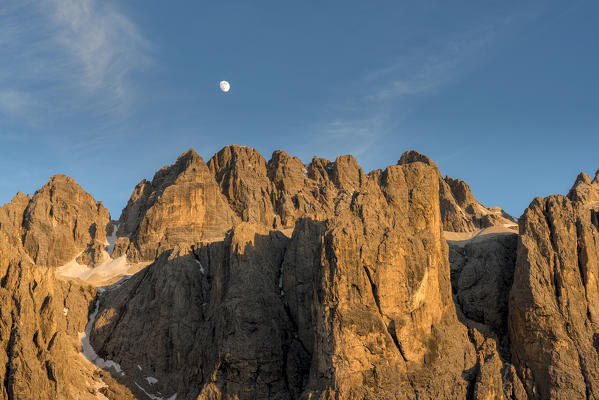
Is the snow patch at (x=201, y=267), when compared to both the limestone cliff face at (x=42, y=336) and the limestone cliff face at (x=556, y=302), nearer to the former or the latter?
the limestone cliff face at (x=42, y=336)

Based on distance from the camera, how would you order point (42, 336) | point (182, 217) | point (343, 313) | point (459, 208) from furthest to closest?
point (459, 208), point (182, 217), point (42, 336), point (343, 313)

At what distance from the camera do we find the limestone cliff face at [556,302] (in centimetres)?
6353

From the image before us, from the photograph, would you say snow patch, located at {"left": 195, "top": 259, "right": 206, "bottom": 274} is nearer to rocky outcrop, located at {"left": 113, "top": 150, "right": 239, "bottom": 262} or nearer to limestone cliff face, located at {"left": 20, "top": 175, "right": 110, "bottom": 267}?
rocky outcrop, located at {"left": 113, "top": 150, "right": 239, "bottom": 262}

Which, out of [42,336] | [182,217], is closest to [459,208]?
[182,217]

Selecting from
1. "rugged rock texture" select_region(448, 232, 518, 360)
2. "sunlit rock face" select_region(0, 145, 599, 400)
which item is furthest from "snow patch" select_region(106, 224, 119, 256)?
"rugged rock texture" select_region(448, 232, 518, 360)

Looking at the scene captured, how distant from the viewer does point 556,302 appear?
68.1m

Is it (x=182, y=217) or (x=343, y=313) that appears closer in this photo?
(x=343, y=313)

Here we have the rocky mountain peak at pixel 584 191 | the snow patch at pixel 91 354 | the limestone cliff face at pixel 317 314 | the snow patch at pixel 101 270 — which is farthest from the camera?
the snow patch at pixel 101 270

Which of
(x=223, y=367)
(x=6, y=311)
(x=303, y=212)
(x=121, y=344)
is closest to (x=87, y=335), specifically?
(x=121, y=344)

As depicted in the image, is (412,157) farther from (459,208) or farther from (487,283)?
(487,283)

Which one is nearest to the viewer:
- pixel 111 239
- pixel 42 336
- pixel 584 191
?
pixel 42 336

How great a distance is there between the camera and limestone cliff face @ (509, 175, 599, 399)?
63.5 meters

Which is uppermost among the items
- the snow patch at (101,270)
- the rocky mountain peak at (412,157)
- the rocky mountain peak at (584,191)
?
the rocky mountain peak at (412,157)

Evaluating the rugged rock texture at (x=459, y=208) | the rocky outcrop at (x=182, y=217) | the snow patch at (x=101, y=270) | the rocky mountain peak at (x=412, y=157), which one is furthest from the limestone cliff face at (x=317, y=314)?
the rocky mountain peak at (x=412, y=157)
